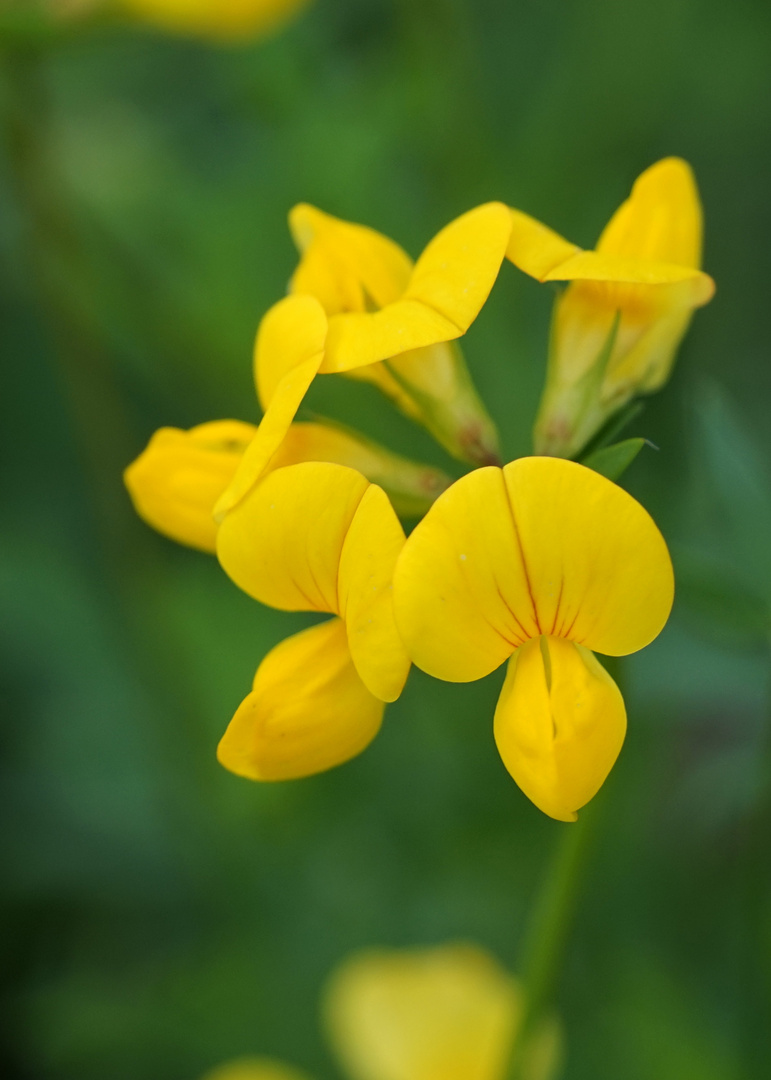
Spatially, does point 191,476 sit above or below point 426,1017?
above

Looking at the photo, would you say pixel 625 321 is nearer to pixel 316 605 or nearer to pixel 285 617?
pixel 316 605

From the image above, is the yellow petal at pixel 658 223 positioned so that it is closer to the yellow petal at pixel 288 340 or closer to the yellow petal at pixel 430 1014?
the yellow petal at pixel 288 340

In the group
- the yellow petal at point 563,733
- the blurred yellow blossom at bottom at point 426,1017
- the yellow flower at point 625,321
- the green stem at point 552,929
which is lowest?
the blurred yellow blossom at bottom at point 426,1017

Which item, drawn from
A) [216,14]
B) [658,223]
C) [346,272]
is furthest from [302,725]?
[216,14]

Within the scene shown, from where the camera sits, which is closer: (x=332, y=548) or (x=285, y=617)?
(x=332, y=548)

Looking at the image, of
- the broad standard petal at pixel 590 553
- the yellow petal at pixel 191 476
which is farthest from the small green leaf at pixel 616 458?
the yellow petal at pixel 191 476

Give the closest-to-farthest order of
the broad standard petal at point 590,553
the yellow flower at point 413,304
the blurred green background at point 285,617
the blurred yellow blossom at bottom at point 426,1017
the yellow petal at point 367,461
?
the broad standard petal at point 590,553 < the yellow flower at point 413,304 < the yellow petal at point 367,461 < the blurred yellow blossom at bottom at point 426,1017 < the blurred green background at point 285,617

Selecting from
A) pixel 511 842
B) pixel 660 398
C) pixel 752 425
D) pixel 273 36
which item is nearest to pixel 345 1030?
pixel 511 842
